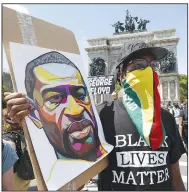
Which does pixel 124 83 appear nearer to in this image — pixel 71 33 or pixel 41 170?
pixel 71 33

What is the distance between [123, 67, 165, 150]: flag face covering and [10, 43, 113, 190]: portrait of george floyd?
0.61 ft

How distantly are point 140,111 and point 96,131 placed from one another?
0.25 metres

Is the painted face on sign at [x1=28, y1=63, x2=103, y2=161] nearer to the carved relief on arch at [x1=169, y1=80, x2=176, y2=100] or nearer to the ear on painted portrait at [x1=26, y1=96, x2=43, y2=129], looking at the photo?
the ear on painted portrait at [x1=26, y1=96, x2=43, y2=129]

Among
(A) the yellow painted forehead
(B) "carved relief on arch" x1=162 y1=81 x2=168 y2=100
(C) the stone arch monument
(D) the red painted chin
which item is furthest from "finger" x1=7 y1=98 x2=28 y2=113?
(B) "carved relief on arch" x1=162 y1=81 x2=168 y2=100

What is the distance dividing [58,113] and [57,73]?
0.62 ft

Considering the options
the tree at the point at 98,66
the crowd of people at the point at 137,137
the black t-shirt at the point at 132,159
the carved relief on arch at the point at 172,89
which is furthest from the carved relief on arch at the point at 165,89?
the black t-shirt at the point at 132,159

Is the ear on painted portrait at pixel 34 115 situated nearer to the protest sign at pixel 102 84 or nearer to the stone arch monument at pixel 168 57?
the protest sign at pixel 102 84

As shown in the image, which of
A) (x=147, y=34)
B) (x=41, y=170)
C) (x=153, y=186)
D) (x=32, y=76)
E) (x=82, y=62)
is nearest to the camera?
A: (x=41, y=170)

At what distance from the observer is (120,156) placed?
52.1 inches

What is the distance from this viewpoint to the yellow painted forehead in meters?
1.17

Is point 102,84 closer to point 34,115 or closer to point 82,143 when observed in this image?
point 82,143

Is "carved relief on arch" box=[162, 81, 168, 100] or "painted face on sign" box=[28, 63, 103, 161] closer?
"painted face on sign" box=[28, 63, 103, 161]

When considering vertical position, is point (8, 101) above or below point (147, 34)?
below

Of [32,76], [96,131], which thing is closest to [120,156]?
[96,131]
